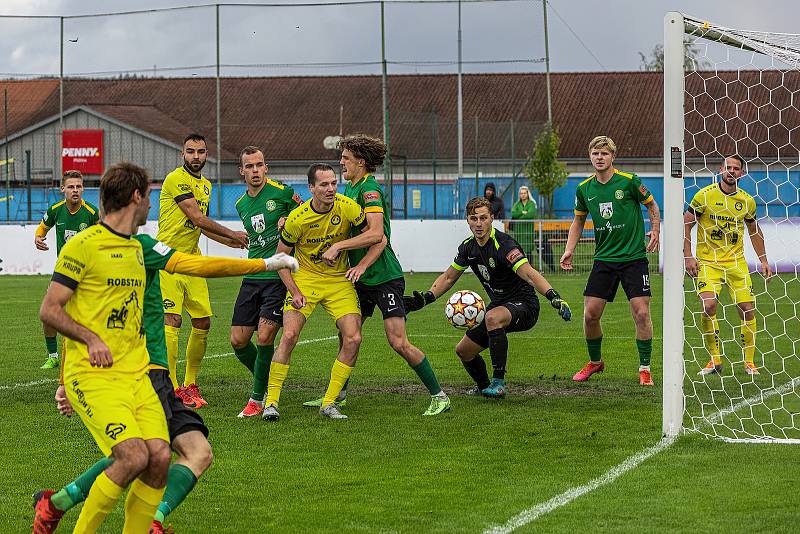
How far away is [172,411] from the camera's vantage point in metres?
5.41

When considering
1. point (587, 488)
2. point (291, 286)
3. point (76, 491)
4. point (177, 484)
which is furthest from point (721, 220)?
point (76, 491)

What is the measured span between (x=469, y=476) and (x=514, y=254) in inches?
125

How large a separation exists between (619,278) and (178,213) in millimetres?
A: 4129

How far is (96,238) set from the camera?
5145mm

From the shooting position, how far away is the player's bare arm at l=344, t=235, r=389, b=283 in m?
8.75

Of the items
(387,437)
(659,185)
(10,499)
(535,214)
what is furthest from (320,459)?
(659,185)

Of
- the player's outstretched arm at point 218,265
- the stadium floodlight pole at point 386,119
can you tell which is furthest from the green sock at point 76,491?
the stadium floodlight pole at point 386,119

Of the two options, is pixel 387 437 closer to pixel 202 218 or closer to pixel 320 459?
pixel 320 459

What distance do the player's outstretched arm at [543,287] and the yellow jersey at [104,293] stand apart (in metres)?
4.24

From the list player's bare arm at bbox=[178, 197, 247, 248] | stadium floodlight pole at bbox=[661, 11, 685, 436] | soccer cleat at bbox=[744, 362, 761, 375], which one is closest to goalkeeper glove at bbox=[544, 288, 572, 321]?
stadium floodlight pole at bbox=[661, 11, 685, 436]

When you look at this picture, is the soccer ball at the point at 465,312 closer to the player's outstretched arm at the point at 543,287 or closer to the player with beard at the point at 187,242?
the player's outstretched arm at the point at 543,287

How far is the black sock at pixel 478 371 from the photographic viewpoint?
9.96m

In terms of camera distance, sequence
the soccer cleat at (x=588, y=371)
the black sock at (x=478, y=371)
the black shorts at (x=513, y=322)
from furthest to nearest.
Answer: the soccer cleat at (x=588, y=371) → the black sock at (x=478, y=371) → the black shorts at (x=513, y=322)

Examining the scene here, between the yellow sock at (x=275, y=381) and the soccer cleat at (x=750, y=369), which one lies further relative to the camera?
the soccer cleat at (x=750, y=369)
